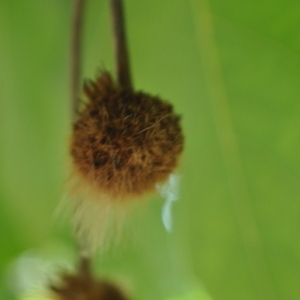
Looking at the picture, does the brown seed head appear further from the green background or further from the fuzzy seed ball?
the fuzzy seed ball

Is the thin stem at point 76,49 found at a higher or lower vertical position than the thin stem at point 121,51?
higher

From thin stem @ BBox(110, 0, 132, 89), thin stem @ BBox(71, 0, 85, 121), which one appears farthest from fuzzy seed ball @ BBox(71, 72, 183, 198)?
thin stem @ BBox(71, 0, 85, 121)

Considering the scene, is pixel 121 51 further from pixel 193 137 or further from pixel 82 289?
pixel 82 289

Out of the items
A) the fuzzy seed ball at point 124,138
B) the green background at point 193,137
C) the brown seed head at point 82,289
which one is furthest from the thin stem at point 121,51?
the brown seed head at point 82,289

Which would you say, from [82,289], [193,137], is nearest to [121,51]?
[193,137]

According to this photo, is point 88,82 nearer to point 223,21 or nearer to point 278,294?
point 223,21

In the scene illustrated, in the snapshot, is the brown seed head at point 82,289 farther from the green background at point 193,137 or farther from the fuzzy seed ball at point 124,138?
the fuzzy seed ball at point 124,138
